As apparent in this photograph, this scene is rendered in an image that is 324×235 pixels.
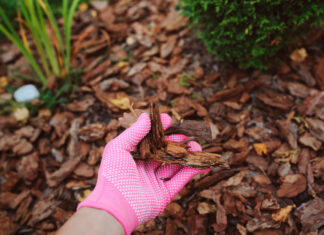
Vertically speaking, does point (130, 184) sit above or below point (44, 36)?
below

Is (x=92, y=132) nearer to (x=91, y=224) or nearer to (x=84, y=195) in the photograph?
(x=84, y=195)

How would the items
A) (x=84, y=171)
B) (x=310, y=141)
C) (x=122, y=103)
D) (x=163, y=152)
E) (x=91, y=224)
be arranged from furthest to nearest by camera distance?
(x=122, y=103) < (x=84, y=171) < (x=310, y=141) < (x=163, y=152) < (x=91, y=224)

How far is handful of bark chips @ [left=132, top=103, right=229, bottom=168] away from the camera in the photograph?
1.51 metres

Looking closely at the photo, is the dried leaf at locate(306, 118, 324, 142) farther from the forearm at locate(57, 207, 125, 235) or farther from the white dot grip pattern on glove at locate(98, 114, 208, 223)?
the forearm at locate(57, 207, 125, 235)

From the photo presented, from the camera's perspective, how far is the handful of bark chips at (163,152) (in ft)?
4.95

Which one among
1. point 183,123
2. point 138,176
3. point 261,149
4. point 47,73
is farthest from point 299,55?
point 47,73

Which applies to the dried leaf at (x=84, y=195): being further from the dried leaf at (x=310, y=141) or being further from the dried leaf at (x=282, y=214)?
the dried leaf at (x=310, y=141)

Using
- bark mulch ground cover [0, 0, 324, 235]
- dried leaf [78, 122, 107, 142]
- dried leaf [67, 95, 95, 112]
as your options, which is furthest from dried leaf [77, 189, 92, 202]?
dried leaf [67, 95, 95, 112]

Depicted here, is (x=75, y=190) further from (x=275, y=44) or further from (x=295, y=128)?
(x=275, y=44)

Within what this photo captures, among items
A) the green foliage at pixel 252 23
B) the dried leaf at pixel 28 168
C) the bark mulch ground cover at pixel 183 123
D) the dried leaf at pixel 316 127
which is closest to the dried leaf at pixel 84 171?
the bark mulch ground cover at pixel 183 123

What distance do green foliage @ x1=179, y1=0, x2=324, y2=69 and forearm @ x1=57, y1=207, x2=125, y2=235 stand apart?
154 cm

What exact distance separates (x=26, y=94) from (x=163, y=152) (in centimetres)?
161

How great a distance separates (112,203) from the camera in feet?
4.41

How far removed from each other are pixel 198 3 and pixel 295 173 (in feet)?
4.98
